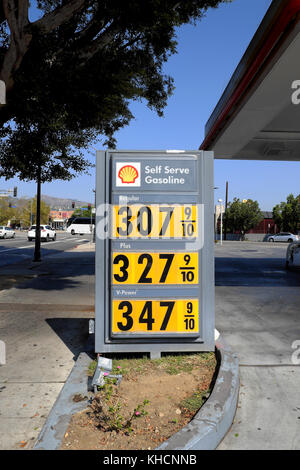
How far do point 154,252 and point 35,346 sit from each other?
2457mm

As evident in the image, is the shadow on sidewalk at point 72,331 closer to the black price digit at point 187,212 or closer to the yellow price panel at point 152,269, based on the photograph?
the yellow price panel at point 152,269

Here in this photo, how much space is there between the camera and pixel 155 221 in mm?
4520

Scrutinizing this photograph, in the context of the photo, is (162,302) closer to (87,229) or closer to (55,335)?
(55,335)

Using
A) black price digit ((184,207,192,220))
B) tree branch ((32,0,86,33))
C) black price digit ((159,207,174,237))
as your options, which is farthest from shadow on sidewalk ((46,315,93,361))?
tree branch ((32,0,86,33))

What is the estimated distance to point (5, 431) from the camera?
3037mm

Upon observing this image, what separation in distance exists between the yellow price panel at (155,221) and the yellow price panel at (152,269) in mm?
252

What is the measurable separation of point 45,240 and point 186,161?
38.9 m

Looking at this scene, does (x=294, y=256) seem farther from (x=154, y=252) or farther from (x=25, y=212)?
(x=25, y=212)

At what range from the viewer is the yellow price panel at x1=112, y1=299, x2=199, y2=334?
175 inches

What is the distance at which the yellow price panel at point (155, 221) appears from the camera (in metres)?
4.50

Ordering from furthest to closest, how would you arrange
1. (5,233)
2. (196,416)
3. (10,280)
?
(5,233), (10,280), (196,416)

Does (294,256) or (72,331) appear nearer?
(72,331)

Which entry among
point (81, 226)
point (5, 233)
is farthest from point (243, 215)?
point (5, 233)
